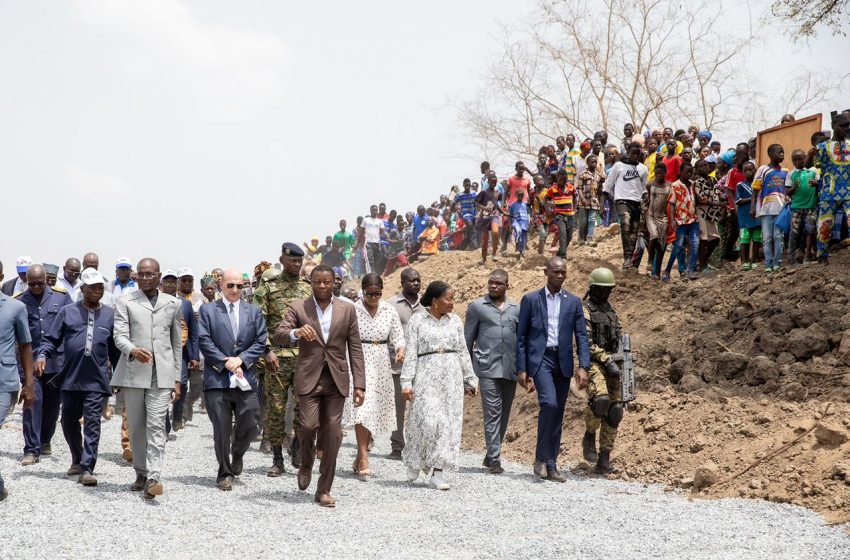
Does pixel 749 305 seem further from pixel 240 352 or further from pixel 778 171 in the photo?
pixel 240 352

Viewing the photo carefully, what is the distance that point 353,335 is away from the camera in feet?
27.5

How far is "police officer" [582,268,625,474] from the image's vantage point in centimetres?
979

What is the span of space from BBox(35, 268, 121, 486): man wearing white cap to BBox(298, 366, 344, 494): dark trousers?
2080 mm

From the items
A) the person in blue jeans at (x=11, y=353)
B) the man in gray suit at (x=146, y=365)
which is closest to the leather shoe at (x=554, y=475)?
the man in gray suit at (x=146, y=365)

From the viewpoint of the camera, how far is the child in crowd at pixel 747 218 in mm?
15125

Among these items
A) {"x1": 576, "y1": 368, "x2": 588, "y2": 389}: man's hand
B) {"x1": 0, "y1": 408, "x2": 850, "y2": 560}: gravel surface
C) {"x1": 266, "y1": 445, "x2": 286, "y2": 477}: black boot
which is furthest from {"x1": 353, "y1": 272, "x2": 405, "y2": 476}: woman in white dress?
{"x1": 576, "y1": 368, "x2": 588, "y2": 389}: man's hand

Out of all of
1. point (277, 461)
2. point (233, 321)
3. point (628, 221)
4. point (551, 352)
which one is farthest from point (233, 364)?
point (628, 221)

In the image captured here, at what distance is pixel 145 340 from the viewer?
840 cm

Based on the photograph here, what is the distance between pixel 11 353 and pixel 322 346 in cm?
255

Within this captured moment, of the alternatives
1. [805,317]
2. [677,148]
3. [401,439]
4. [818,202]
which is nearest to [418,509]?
[401,439]

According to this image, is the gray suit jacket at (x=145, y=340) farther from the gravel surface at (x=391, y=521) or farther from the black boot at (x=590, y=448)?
the black boot at (x=590, y=448)

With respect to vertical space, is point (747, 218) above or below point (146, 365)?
above

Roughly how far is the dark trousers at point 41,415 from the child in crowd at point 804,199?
10.2 metres

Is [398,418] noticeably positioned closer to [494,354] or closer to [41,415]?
[494,354]
